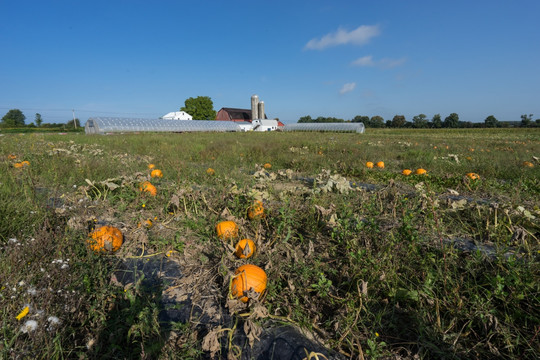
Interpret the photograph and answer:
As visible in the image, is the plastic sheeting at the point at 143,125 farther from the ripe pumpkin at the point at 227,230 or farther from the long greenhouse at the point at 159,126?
the ripe pumpkin at the point at 227,230

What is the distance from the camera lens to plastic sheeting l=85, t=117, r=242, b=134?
1023 inches

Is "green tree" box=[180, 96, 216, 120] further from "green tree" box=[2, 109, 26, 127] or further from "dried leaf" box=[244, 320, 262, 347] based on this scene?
"dried leaf" box=[244, 320, 262, 347]

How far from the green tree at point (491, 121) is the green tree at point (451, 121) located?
5.19m

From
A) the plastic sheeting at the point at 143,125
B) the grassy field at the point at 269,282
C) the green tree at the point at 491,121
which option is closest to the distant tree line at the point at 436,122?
the green tree at the point at 491,121

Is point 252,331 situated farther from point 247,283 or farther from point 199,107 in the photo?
point 199,107

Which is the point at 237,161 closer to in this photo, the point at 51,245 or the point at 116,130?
the point at 51,245

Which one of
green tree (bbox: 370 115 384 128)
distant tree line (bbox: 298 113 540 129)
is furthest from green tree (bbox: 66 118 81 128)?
green tree (bbox: 370 115 384 128)

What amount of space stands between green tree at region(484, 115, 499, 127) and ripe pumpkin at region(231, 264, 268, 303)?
2786 inches

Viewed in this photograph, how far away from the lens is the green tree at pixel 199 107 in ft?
200

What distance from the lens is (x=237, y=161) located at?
766 cm

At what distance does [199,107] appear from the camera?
2411 inches

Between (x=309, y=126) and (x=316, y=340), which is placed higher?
(x=309, y=126)

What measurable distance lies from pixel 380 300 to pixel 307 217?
1.33m

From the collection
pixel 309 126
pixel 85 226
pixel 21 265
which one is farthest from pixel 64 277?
pixel 309 126
